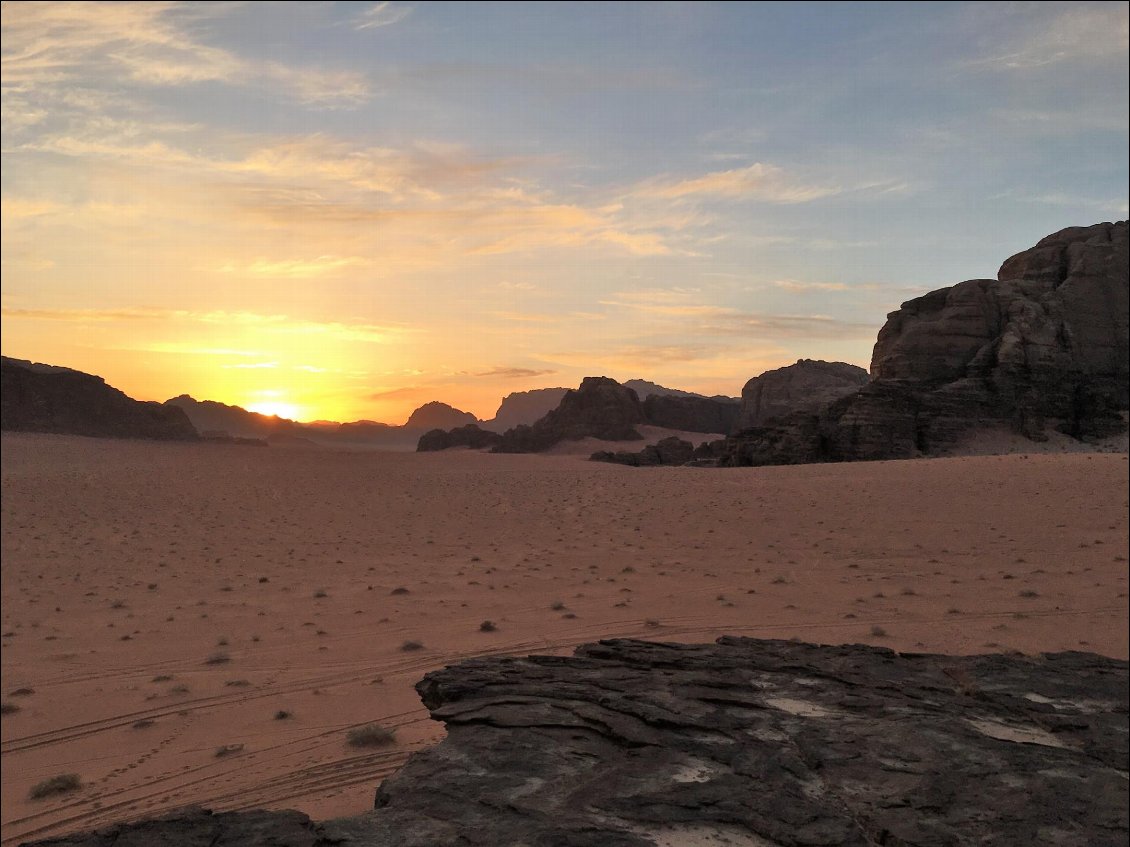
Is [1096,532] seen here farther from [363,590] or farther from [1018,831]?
[1018,831]

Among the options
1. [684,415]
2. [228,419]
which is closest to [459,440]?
[684,415]

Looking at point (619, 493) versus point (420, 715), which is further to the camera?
point (619, 493)

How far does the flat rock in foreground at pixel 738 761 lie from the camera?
3178 millimetres

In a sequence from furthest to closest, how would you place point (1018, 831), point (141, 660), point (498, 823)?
point (141, 660) < point (1018, 831) < point (498, 823)

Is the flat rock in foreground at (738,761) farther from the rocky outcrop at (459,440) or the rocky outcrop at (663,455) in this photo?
the rocky outcrop at (459,440)

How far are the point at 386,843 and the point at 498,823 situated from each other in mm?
441

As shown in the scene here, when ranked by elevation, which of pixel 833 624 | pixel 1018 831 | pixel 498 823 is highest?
pixel 498 823

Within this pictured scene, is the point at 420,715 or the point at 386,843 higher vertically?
the point at 386,843

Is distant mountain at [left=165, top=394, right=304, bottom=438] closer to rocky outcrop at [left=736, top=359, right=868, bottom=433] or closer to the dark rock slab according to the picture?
rocky outcrop at [left=736, top=359, right=868, bottom=433]

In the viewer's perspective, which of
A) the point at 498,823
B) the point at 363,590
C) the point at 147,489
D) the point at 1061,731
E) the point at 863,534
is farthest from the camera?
the point at 147,489

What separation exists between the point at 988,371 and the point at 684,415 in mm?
47999

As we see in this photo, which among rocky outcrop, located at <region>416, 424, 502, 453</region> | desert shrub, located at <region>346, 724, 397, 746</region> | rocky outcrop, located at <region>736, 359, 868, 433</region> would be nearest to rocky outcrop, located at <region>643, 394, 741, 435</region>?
rocky outcrop, located at <region>736, 359, 868, 433</region>

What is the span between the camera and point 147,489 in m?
31.7

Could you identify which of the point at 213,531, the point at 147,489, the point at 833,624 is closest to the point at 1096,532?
the point at 833,624
